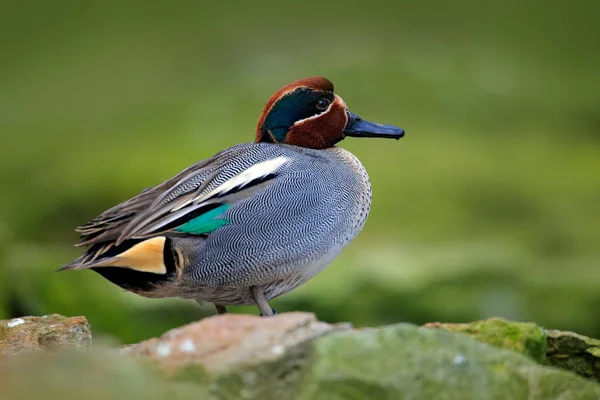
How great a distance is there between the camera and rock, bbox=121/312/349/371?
6.83 feet

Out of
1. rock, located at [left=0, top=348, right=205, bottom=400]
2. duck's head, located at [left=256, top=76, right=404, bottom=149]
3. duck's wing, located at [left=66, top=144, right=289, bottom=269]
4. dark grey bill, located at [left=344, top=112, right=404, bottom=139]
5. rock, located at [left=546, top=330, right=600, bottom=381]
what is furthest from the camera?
dark grey bill, located at [left=344, top=112, right=404, bottom=139]

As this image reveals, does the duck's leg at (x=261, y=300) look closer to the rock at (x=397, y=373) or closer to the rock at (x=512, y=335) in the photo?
the rock at (x=512, y=335)

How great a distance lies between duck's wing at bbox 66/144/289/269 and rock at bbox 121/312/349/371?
51 cm

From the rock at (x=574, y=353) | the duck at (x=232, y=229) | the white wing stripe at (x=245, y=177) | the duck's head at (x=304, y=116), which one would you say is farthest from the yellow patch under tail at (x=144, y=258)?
the rock at (x=574, y=353)

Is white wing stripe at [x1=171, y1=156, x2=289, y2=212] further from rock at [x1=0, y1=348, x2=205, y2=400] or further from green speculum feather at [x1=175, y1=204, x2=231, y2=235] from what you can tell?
rock at [x1=0, y1=348, x2=205, y2=400]

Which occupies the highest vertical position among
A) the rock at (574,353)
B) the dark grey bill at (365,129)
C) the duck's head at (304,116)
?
the duck's head at (304,116)

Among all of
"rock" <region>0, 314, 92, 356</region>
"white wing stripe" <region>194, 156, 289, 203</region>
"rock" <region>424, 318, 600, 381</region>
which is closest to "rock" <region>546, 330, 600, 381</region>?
"rock" <region>424, 318, 600, 381</region>

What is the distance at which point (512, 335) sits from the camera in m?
2.45

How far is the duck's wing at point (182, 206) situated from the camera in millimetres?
2723

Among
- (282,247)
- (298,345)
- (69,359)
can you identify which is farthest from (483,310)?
(69,359)

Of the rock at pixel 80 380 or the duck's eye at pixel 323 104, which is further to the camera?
the duck's eye at pixel 323 104

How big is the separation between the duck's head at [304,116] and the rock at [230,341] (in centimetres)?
97

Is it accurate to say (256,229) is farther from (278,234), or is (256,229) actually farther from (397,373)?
(397,373)

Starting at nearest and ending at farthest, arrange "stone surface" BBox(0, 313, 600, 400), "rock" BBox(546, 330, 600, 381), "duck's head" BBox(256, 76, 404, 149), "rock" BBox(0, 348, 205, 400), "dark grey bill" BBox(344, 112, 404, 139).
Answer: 1. "rock" BBox(0, 348, 205, 400)
2. "stone surface" BBox(0, 313, 600, 400)
3. "rock" BBox(546, 330, 600, 381)
4. "duck's head" BBox(256, 76, 404, 149)
5. "dark grey bill" BBox(344, 112, 404, 139)
